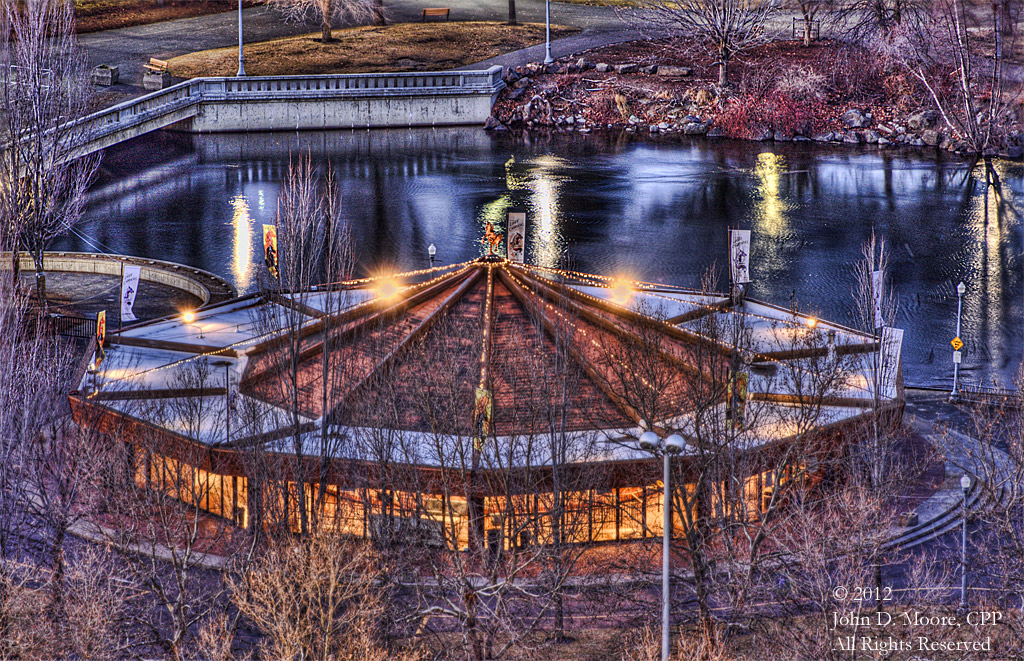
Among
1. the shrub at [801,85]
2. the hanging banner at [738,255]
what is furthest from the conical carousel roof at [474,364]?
the shrub at [801,85]

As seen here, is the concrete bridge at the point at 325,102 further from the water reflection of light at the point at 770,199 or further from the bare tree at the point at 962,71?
the bare tree at the point at 962,71

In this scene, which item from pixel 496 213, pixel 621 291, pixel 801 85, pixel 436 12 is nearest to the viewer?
pixel 621 291

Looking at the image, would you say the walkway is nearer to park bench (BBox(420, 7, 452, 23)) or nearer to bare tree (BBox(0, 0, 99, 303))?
park bench (BBox(420, 7, 452, 23))

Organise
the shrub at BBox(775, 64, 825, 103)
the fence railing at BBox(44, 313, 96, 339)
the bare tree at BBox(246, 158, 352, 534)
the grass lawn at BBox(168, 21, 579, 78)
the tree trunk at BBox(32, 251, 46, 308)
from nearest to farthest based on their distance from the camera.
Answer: the bare tree at BBox(246, 158, 352, 534), the fence railing at BBox(44, 313, 96, 339), the tree trunk at BBox(32, 251, 46, 308), the shrub at BBox(775, 64, 825, 103), the grass lawn at BBox(168, 21, 579, 78)

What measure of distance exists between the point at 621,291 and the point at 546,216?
37580 mm

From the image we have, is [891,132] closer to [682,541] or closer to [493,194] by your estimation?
[493,194]

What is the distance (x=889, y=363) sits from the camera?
48500 mm

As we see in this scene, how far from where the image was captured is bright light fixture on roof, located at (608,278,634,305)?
5503 cm

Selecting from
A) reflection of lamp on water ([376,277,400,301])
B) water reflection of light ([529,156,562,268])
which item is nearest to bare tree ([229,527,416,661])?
reflection of lamp on water ([376,277,400,301])

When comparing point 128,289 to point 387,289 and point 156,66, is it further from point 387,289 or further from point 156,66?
point 156,66

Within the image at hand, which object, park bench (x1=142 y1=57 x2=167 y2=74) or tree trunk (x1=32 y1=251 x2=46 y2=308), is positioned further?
park bench (x1=142 y1=57 x2=167 y2=74)

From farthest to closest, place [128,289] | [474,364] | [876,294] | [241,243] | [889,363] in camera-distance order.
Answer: [241,243] < [128,289] < [889,363] < [876,294] < [474,364]

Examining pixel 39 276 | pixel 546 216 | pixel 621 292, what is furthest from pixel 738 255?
pixel 546 216

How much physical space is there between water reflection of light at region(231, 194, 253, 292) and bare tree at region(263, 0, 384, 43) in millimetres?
46311
